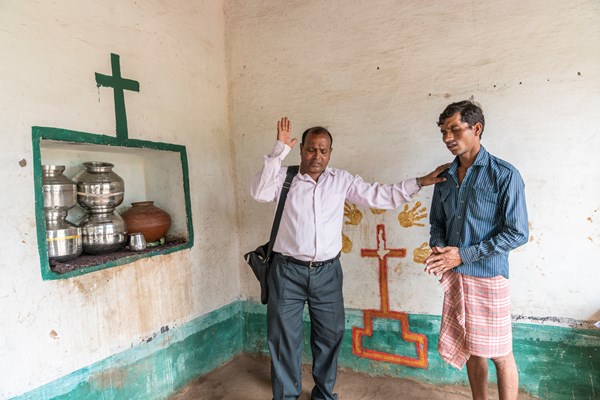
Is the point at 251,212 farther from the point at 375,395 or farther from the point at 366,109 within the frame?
the point at 375,395

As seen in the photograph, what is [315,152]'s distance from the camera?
2.20 m

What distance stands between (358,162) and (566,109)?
1240mm

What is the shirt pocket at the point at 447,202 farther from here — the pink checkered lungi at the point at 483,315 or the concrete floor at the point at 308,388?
the concrete floor at the point at 308,388

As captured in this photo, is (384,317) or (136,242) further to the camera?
(384,317)

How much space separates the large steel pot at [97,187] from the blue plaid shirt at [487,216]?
2.00 m

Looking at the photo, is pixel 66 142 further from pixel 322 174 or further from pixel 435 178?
pixel 435 178

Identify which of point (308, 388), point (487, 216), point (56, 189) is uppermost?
point (56, 189)

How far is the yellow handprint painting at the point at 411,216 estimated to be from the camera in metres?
2.52

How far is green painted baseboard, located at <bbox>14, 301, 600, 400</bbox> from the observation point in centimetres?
215

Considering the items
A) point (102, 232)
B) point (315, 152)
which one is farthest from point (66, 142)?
point (315, 152)

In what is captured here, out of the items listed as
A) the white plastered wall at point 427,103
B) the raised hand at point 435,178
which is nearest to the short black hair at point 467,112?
the raised hand at point 435,178

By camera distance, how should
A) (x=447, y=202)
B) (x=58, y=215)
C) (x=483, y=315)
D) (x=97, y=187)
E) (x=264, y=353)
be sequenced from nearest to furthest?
(x=483, y=315)
(x=447, y=202)
(x=58, y=215)
(x=97, y=187)
(x=264, y=353)

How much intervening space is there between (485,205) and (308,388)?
1744mm

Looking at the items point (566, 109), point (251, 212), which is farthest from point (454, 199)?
point (251, 212)
